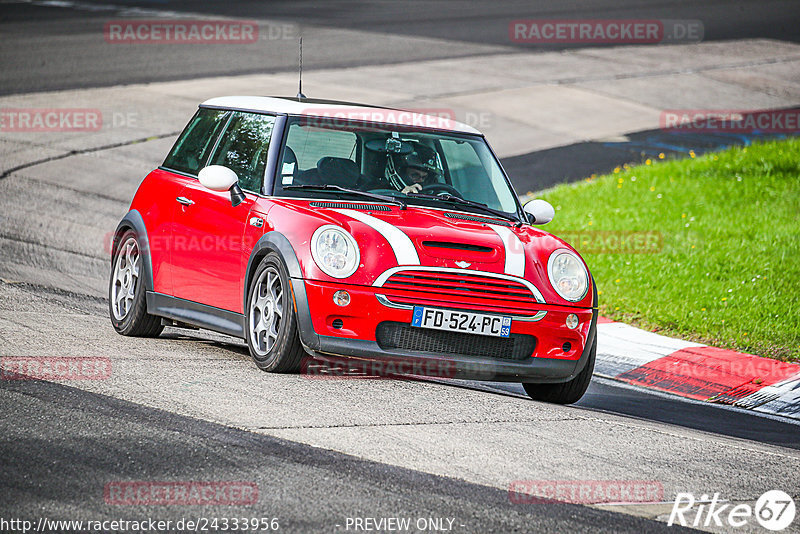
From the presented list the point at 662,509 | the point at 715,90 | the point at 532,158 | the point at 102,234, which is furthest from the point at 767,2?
the point at 662,509

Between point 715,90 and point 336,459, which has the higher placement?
point 715,90

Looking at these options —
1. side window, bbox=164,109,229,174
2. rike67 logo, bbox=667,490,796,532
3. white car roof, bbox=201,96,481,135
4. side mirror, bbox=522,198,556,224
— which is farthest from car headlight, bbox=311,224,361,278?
rike67 logo, bbox=667,490,796,532

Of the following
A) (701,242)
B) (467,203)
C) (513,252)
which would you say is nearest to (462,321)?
(513,252)

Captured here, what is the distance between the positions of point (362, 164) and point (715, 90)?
1686 cm

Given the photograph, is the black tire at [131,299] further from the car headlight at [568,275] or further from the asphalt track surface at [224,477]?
the car headlight at [568,275]

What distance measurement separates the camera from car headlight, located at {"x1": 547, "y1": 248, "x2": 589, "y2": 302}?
21.8ft

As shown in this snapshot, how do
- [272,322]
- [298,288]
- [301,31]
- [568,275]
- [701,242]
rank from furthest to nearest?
[301,31]
[701,242]
[568,275]
[272,322]
[298,288]

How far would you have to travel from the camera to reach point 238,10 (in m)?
30.5

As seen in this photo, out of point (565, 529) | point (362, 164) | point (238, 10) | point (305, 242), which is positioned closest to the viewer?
point (565, 529)

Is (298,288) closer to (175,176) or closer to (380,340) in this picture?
(380,340)

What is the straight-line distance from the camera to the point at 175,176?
800 cm

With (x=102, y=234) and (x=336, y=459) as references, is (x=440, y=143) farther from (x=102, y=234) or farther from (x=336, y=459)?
(x=102, y=234)

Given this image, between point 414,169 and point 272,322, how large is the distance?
149 cm

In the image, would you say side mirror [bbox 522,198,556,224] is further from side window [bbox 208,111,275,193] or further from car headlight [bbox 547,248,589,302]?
side window [bbox 208,111,275,193]
